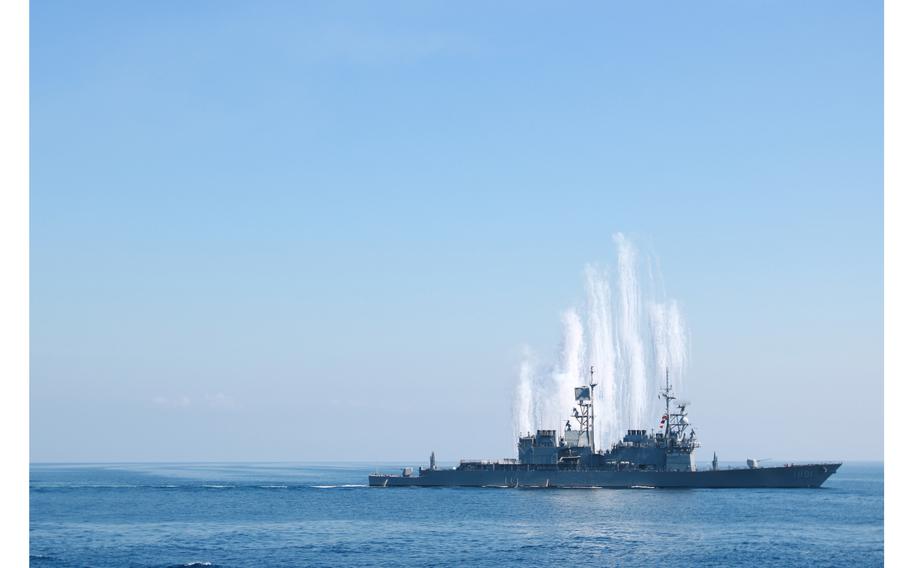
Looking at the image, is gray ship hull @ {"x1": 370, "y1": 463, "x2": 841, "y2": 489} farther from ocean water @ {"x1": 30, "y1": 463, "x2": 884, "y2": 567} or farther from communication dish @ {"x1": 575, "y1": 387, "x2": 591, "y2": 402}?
communication dish @ {"x1": 575, "y1": 387, "x2": 591, "y2": 402}

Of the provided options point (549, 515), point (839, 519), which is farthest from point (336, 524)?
point (839, 519)

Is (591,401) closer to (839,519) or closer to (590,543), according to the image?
(839,519)

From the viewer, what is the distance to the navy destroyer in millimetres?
119188

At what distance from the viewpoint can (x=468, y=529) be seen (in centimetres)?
7944

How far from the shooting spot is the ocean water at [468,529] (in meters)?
63.8

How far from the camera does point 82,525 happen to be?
85062 mm

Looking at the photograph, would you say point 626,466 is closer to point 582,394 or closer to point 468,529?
point 582,394

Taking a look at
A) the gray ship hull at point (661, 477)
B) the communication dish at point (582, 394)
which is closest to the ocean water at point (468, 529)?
the gray ship hull at point (661, 477)

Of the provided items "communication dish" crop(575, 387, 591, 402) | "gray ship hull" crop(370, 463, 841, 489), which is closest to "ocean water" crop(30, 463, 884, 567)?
"gray ship hull" crop(370, 463, 841, 489)

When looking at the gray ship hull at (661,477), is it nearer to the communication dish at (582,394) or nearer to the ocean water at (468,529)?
the ocean water at (468,529)

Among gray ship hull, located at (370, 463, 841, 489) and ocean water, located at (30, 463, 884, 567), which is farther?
gray ship hull, located at (370, 463, 841, 489)

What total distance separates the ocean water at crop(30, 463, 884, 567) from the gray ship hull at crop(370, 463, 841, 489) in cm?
217

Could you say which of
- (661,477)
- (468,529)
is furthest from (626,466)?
(468,529)
